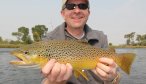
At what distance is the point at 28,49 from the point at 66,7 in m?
1.36

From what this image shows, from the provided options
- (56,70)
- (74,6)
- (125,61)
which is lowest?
(125,61)

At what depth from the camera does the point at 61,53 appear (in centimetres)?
384

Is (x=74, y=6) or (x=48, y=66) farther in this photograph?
(x=74, y=6)

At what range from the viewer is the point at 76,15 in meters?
4.93

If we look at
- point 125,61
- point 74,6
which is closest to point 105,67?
point 125,61

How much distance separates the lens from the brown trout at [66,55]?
12.4 ft

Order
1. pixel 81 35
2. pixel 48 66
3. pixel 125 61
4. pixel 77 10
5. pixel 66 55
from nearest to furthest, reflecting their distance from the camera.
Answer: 1. pixel 48 66
2. pixel 66 55
3. pixel 125 61
4. pixel 77 10
5. pixel 81 35

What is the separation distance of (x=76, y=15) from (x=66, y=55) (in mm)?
1237

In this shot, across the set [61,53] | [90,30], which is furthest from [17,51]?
[90,30]

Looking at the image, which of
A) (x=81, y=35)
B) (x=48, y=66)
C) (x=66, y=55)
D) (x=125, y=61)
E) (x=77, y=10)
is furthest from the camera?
(x=81, y=35)

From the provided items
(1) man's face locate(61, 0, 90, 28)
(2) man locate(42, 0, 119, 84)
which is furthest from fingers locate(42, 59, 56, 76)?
(1) man's face locate(61, 0, 90, 28)

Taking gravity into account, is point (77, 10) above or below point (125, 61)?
above

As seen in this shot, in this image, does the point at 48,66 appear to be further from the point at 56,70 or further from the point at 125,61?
the point at 125,61

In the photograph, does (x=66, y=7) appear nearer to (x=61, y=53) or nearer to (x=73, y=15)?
(x=73, y=15)
